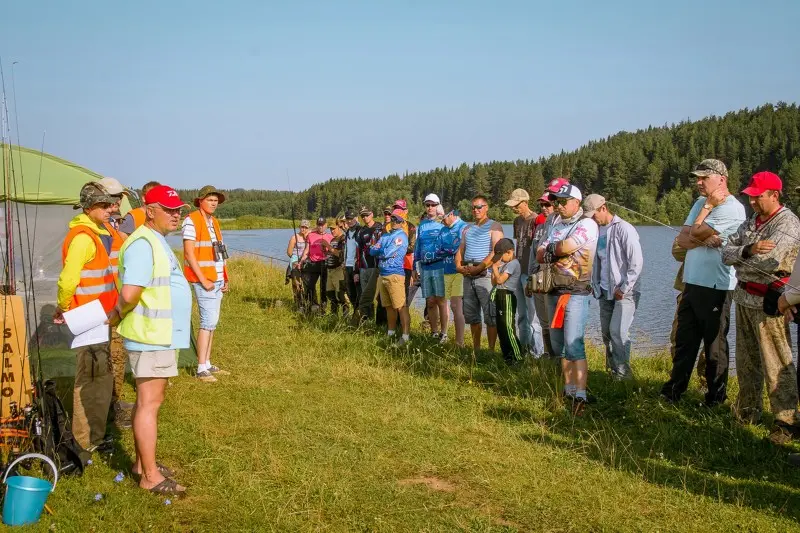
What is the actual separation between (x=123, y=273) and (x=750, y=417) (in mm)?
4541

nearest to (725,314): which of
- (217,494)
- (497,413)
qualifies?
(497,413)

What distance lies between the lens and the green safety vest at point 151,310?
3.94 meters

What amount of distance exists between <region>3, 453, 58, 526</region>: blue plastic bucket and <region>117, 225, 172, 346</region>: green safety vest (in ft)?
3.00

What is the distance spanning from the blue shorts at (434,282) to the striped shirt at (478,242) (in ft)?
2.39

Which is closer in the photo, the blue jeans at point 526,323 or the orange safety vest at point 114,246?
the orange safety vest at point 114,246

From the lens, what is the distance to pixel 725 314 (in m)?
5.75

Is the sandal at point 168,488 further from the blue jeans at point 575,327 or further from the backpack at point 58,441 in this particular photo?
the blue jeans at point 575,327

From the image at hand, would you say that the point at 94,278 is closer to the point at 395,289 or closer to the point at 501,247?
the point at 501,247

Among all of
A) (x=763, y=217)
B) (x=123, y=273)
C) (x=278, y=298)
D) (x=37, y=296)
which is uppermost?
(x=763, y=217)

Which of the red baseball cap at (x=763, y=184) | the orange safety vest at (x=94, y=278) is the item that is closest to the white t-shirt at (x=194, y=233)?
the orange safety vest at (x=94, y=278)

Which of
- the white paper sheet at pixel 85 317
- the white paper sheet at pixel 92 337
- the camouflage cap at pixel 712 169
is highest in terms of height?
the camouflage cap at pixel 712 169

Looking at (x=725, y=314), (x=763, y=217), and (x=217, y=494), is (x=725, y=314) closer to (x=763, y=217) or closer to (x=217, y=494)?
(x=763, y=217)

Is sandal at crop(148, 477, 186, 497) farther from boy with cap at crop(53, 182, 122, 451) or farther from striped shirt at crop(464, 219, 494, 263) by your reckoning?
striped shirt at crop(464, 219, 494, 263)

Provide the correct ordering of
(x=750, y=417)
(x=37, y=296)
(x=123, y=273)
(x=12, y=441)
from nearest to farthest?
(x=123, y=273) < (x=12, y=441) < (x=750, y=417) < (x=37, y=296)
